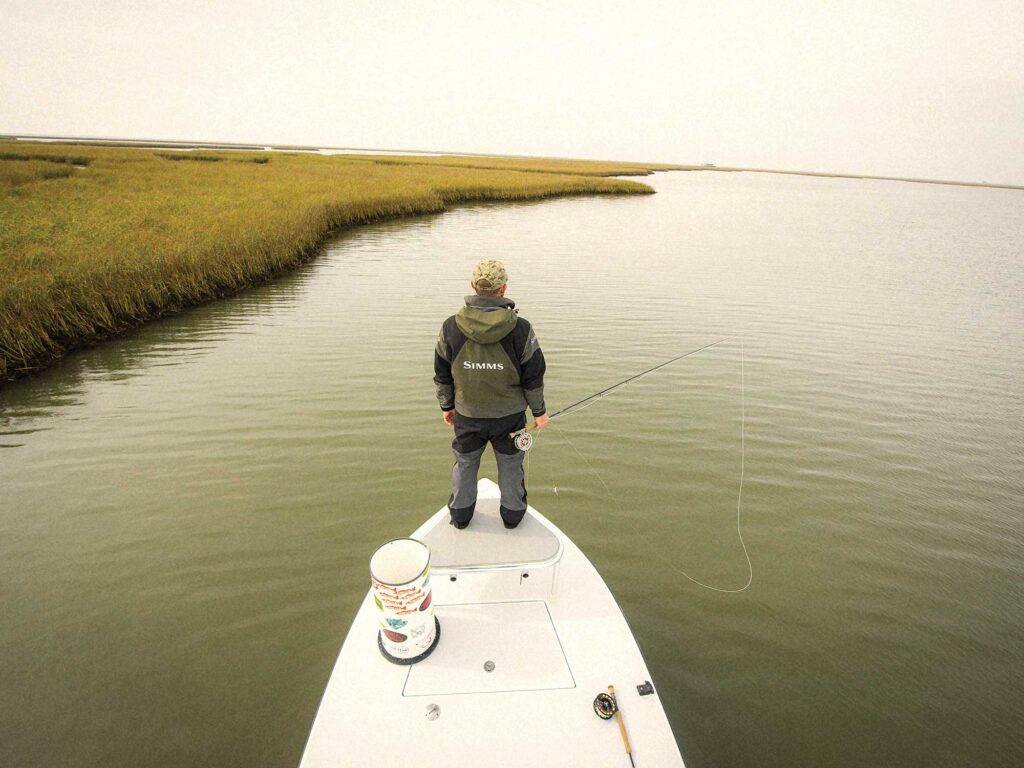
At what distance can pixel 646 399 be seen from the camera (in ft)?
24.5

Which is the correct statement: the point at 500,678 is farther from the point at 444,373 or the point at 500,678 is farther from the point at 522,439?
the point at 444,373

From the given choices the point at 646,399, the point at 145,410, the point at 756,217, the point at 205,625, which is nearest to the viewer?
the point at 205,625

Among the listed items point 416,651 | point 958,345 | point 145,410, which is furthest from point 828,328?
point 145,410

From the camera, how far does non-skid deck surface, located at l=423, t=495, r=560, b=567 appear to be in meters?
3.22

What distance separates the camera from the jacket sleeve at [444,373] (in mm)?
3229

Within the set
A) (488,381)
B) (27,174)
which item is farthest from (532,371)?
(27,174)

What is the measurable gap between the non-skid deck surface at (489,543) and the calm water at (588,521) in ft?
4.02

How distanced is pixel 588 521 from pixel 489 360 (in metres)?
2.63

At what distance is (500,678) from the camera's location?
105 inches

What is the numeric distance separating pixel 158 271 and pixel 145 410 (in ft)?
20.5

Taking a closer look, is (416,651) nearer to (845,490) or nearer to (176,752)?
(176,752)

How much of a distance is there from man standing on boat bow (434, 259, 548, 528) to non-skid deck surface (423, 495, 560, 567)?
0.31 feet

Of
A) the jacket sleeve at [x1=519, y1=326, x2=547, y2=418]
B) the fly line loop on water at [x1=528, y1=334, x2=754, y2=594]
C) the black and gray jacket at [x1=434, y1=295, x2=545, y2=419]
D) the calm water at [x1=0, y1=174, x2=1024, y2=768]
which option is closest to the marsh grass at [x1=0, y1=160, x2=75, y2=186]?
the calm water at [x1=0, y1=174, x2=1024, y2=768]

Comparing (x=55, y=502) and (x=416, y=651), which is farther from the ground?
(x=416, y=651)
